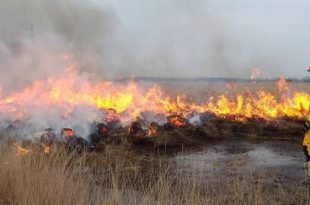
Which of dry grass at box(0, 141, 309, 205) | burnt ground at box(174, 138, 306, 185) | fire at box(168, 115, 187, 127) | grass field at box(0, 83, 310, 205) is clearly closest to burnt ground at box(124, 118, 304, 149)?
grass field at box(0, 83, 310, 205)

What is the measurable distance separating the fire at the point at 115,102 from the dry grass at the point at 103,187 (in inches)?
182

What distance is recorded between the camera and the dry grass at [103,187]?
17.0 feet

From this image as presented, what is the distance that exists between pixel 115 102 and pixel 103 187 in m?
8.76

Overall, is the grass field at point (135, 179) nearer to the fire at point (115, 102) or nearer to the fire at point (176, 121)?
the fire at point (176, 121)

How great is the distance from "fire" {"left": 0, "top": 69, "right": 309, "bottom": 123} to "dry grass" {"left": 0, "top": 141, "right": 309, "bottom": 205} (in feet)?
15.1

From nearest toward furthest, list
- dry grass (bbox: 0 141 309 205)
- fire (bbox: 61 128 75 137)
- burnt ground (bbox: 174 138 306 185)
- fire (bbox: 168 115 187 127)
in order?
1. dry grass (bbox: 0 141 309 205)
2. burnt ground (bbox: 174 138 306 185)
3. fire (bbox: 61 128 75 137)
4. fire (bbox: 168 115 187 127)

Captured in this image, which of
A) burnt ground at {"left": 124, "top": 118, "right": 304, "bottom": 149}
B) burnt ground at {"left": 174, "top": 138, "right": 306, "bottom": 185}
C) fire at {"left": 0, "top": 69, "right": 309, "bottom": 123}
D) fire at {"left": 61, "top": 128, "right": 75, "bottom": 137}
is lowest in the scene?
burnt ground at {"left": 174, "top": 138, "right": 306, "bottom": 185}

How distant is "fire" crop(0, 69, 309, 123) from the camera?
45.0 ft

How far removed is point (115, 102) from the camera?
15680 millimetres

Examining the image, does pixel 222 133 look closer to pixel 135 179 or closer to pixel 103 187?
pixel 135 179

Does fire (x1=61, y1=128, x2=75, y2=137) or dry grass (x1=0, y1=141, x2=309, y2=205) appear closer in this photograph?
dry grass (x1=0, y1=141, x2=309, y2=205)

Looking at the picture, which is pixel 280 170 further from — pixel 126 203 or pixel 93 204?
pixel 93 204

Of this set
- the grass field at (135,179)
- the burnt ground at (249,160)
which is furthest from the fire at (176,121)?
the burnt ground at (249,160)

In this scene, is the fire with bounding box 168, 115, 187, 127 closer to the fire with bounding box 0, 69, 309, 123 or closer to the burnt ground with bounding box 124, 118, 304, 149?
the fire with bounding box 0, 69, 309, 123
